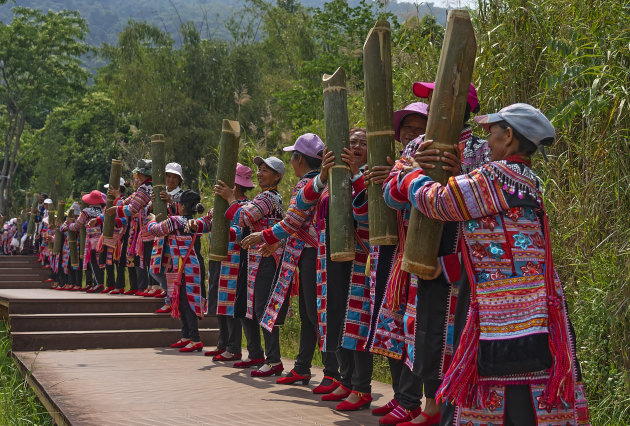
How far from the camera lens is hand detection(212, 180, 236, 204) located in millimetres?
6816

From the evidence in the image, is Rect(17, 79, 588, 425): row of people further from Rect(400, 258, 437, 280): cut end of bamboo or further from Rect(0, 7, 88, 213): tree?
Rect(0, 7, 88, 213): tree

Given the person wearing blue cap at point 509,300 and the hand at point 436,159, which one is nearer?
the person wearing blue cap at point 509,300

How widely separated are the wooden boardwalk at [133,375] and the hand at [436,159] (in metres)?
1.92

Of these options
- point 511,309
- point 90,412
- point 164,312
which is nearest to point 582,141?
point 511,309

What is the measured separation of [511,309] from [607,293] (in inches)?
78.9

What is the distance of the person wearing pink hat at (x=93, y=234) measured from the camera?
13.4 meters

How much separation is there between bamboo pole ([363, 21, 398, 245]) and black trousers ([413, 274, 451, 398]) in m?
0.61

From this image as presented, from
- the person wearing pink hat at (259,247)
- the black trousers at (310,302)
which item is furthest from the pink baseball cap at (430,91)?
the person wearing pink hat at (259,247)

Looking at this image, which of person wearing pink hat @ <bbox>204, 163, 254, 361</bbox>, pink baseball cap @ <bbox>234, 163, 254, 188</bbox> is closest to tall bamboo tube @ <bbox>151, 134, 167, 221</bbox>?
person wearing pink hat @ <bbox>204, 163, 254, 361</bbox>

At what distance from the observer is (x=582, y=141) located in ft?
18.9

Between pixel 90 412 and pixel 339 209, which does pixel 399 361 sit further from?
pixel 90 412

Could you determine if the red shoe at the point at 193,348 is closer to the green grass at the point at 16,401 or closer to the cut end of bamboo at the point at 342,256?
the green grass at the point at 16,401

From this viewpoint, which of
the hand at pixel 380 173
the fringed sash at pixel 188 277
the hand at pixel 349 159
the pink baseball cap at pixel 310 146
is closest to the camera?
the hand at pixel 380 173

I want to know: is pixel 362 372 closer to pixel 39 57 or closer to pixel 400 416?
pixel 400 416
